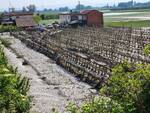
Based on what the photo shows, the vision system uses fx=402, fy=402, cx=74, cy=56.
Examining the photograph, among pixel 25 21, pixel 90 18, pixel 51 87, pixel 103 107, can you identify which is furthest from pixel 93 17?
pixel 103 107

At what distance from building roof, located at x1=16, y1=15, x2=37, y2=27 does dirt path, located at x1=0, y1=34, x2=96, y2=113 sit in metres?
56.3

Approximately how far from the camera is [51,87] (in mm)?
29734

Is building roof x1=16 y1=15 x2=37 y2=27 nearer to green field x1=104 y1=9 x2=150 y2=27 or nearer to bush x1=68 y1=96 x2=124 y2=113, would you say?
green field x1=104 y1=9 x2=150 y2=27

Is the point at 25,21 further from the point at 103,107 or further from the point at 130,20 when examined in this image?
the point at 103,107

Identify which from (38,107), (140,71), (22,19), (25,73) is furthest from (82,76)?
(22,19)

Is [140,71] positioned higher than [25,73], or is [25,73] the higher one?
[140,71]

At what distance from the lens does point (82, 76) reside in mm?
32156

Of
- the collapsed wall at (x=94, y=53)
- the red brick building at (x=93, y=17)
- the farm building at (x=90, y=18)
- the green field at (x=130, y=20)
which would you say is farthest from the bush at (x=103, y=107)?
the red brick building at (x=93, y=17)

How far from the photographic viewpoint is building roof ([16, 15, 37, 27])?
100m

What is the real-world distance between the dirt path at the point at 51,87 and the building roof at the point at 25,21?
56281 mm

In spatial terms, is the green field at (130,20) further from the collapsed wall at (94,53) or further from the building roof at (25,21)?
the collapsed wall at (94,53)

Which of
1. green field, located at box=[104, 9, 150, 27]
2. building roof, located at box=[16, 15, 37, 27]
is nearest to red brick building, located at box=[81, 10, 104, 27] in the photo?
green field, located at box=[104, 9, 150, 27]

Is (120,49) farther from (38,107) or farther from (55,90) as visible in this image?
(38,107)

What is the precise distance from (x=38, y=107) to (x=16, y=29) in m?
72.2
